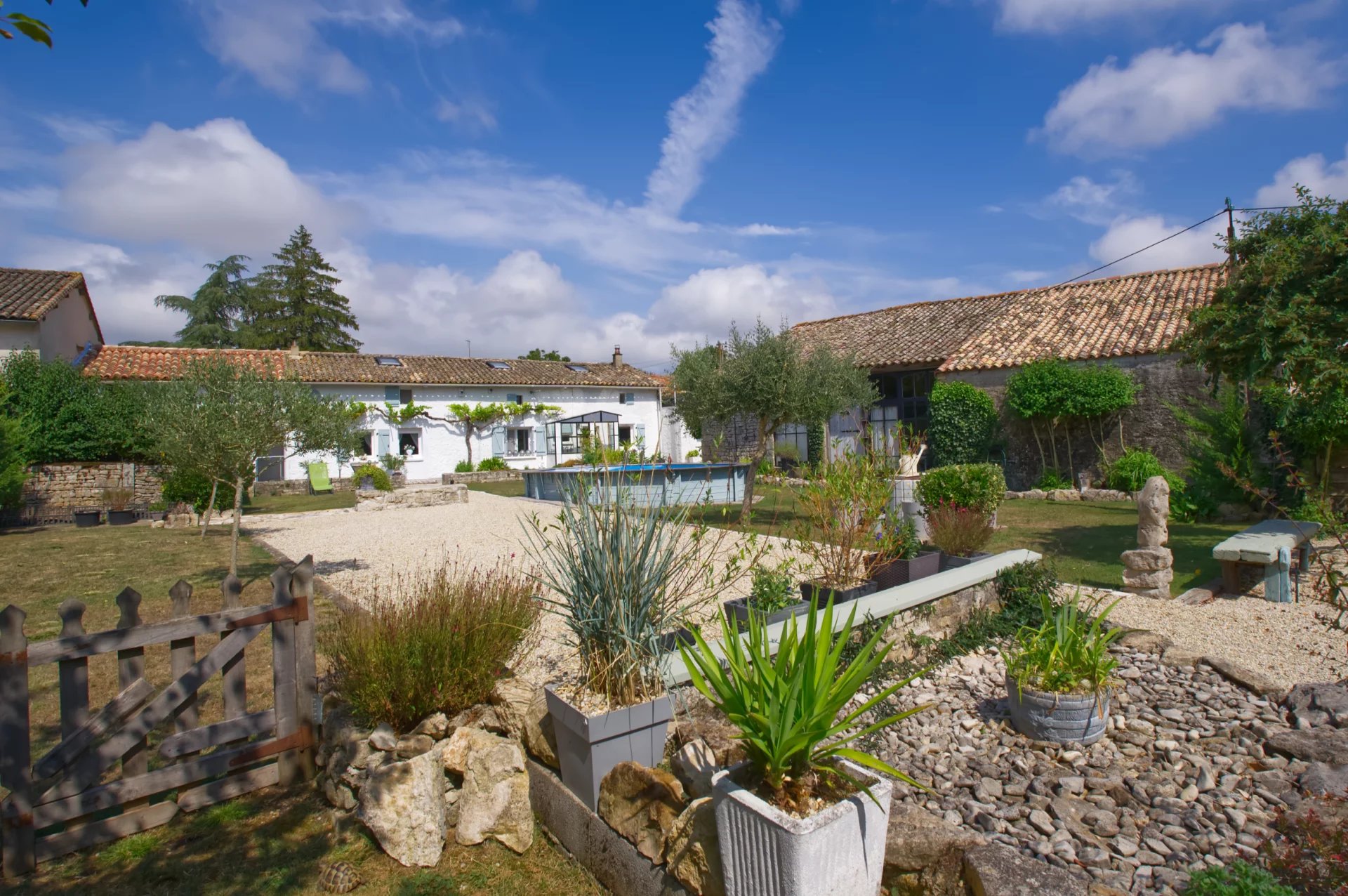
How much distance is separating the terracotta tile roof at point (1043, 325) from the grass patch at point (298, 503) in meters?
13.6

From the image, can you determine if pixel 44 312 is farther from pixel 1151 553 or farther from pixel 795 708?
pixel 1151 553

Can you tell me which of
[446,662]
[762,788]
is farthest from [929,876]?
[446,662]

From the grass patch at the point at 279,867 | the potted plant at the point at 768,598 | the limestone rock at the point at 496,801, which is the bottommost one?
the grass patch at the point at 279,867

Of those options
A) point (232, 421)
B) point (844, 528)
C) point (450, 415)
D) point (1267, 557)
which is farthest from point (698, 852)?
point (450, 415)

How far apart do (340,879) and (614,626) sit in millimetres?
1497

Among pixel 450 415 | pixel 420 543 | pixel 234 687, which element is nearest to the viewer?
pixel 234 687

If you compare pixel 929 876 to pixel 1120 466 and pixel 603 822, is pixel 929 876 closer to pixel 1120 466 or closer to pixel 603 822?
pixel 603 822

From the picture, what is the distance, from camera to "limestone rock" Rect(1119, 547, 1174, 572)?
21.4ft

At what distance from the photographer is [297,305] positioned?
132ft

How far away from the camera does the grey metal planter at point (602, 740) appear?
2992 mm

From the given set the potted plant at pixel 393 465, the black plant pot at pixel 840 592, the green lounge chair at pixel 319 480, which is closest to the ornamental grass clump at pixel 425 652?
the black plant pot at pixel 840 592

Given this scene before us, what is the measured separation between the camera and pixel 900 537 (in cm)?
668

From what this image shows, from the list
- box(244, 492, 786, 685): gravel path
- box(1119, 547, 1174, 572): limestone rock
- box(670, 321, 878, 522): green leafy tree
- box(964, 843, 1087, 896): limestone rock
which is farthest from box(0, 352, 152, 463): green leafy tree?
box(964, 843, 1087, 896): limestone rock

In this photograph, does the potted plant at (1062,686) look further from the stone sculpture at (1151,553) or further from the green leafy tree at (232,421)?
the green leafy tree at (232,421)
